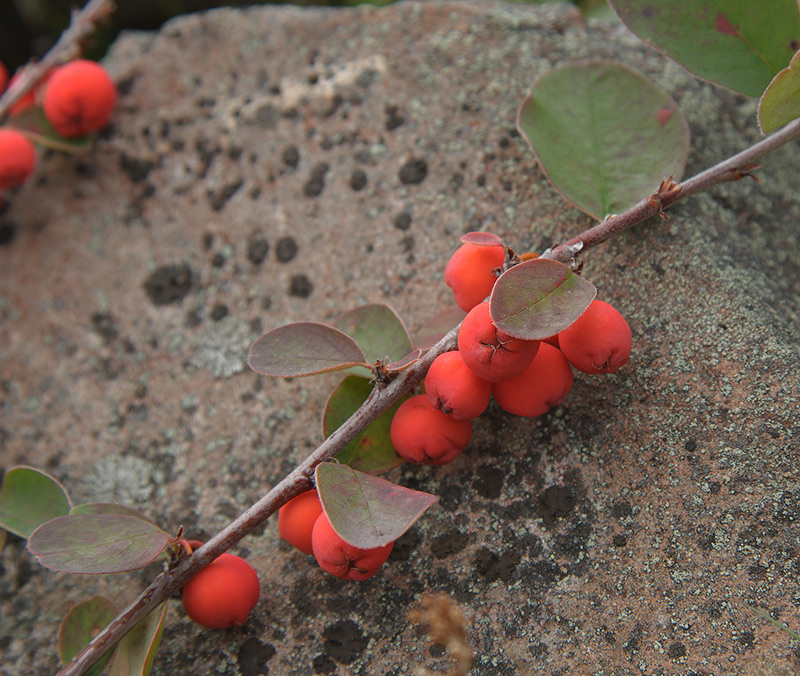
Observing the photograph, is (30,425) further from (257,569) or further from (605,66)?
(605,66)

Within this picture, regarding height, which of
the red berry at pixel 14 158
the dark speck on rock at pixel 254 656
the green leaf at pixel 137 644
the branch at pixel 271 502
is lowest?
the dark speck on rock at pixel 254 656

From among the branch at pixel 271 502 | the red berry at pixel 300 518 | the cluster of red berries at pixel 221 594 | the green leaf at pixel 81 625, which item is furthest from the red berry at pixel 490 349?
the green leaf at pixel 81 625

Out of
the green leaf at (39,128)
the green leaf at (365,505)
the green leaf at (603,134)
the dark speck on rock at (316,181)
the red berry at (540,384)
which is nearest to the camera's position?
the green leaf at (365,505)

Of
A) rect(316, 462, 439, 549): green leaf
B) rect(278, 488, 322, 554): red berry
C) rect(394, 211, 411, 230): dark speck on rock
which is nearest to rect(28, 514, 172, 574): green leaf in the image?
rect(278, 488, 322, 554): red berry

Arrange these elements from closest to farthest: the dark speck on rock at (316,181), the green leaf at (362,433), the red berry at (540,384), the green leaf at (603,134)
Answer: the red berry at (540,384)
the green leaf at (362,433)
the green leaf at (603,134)
the dark speck on rock at (316,181)

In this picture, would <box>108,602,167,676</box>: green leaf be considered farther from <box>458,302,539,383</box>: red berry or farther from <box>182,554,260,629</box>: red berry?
<box>458,302,539,383</box>: red berry

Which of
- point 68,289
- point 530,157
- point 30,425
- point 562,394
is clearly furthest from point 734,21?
point 30,425

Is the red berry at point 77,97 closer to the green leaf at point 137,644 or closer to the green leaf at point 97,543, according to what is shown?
the green leaf at point 97,543

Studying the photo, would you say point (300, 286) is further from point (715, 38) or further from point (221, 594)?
point (715, 38)
